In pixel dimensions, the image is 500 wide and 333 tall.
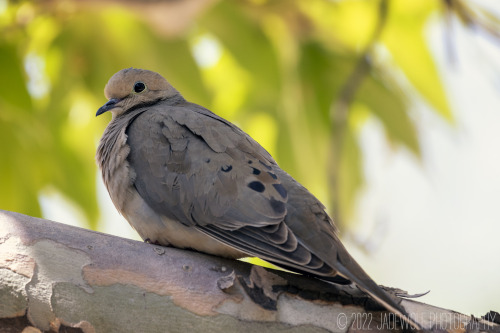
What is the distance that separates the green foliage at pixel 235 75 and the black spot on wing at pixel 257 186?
1.82m

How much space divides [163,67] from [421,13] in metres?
1.84

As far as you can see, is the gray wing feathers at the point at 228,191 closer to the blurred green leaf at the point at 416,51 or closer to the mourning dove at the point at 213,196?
the mourning dove at the point at 213,196

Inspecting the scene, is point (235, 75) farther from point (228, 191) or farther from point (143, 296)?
point (143, 296)

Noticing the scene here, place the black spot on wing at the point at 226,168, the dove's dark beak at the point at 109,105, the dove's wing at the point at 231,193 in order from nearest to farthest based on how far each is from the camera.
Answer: the dove's wing at the point at 231,193 → the black spot on wing at the point at 226,168 → the dove's dark beak at the point at 109,105

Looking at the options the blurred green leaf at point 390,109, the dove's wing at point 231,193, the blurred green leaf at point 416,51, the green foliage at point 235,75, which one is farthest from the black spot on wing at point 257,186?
the blurred green leaf at point 416,51

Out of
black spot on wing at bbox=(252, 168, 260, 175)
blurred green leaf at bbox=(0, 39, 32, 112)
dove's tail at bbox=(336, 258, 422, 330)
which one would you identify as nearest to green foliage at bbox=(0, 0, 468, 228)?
blurred green leaf at bbox=(0, 39, 32, 112)

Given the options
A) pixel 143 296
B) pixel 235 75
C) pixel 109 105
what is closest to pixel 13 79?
pixel 109 105

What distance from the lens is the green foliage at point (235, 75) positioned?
4.34 metres

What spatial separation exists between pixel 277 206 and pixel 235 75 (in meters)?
2.57

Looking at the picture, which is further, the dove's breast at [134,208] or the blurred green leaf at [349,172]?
the blurred green leaf at [349,172]

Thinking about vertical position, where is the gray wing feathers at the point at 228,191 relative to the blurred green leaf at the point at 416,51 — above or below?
below

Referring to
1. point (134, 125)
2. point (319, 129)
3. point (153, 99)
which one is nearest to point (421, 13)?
point (319, 129)

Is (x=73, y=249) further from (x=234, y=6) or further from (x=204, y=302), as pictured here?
(x=234, y=6)

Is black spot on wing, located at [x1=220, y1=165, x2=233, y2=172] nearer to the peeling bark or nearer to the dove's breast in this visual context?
the dove's breast
